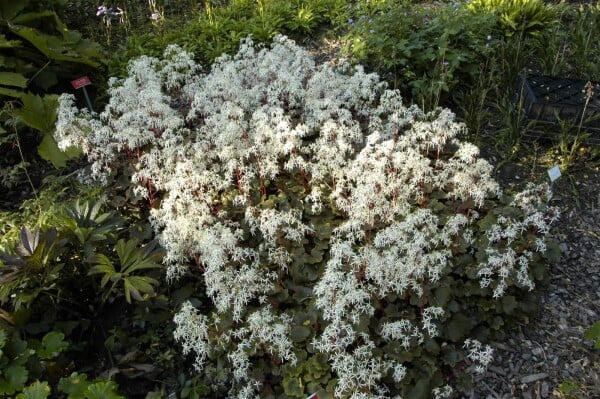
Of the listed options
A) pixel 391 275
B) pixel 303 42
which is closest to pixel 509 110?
pixel 391 275

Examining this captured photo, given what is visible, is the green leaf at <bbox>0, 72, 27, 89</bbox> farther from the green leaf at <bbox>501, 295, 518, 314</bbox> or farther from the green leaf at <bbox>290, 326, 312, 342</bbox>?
the green leaf at <bbox>501, 295, 518, 314</bbox>

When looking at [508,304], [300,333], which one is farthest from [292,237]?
[508,304]

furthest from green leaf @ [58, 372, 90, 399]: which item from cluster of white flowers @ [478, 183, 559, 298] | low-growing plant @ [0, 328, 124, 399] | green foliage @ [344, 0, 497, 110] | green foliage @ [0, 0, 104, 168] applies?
green foliage @ [344, 0, 497, 110]

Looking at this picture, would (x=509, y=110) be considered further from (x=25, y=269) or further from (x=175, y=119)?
(x=25, y=269)

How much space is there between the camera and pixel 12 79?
460 cm

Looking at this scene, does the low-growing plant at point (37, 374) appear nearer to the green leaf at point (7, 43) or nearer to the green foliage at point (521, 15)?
the green leaf at point (7, 43)

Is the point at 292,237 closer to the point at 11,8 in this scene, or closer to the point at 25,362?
the point at 25,362

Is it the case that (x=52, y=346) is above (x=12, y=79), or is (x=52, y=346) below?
below

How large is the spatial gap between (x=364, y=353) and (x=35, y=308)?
2.23 m

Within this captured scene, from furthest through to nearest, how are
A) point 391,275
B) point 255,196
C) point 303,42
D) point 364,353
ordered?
1. point 303,42
2. point 255,196
3. point 391,275
4. point 364,353

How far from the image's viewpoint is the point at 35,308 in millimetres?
3242

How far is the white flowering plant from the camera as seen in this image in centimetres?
282

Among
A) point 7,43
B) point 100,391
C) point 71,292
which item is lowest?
point 71,292

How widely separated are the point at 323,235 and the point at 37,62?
3821 millimetres
